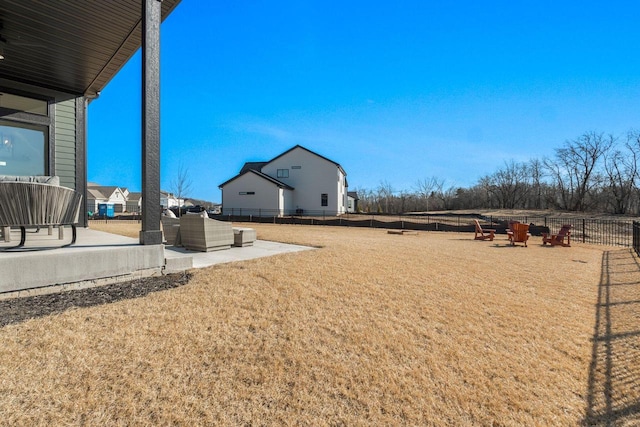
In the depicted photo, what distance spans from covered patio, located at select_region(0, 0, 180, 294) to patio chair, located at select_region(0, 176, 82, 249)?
0.33 meters

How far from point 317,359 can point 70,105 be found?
315 inches

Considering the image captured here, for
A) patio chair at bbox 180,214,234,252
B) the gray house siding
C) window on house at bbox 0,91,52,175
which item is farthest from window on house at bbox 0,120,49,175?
patio chair at bbox 180,214,234,252

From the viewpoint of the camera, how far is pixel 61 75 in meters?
6.32

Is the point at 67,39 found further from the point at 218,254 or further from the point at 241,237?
the point at 241,237

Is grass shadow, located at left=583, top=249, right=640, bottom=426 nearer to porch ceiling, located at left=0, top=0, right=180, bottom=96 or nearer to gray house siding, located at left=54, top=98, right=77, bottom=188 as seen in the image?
porch ceiling, located at left=0, top=0, right=180, bottom=96

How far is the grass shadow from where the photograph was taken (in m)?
2.34

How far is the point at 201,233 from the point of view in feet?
19.6

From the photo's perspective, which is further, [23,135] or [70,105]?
[70,105]

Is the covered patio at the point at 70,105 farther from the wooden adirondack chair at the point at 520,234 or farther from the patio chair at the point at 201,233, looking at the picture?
the wooden adirondack chair at the point at 520,234

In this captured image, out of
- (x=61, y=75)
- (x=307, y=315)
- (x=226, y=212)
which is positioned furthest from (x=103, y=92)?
(x=226, y=212)

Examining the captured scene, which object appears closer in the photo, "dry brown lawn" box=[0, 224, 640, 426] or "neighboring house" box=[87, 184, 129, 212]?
"dry brown lawn" box=[0, 224, 640, 426]

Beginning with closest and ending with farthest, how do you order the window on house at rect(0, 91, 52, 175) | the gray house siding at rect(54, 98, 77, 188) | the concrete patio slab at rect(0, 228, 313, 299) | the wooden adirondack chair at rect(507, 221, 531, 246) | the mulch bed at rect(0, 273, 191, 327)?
the mulch bed at rect(0, 273, 191, 327) → the concrete patio slab at rect(0, 228, 313, 299) → the window on house at rect(0, 91, 52, 175) → the gray house siding at rect(54, 98, 77, 188) → the wooden adirondack chair at rect(507, 221, 531, 246)

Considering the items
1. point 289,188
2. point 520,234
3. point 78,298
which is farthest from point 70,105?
point 289,188

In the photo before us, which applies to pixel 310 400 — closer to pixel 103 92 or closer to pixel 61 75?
pixel 61 75
